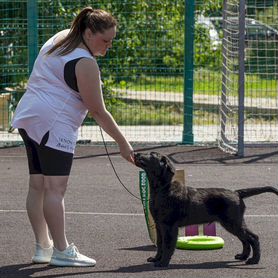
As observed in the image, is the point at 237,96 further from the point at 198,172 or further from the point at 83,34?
the point at 83,34

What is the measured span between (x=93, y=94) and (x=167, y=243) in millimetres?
1199

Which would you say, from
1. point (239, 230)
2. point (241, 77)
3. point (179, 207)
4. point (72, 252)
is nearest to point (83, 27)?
point (179, 207)

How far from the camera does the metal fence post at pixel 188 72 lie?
13781 mm

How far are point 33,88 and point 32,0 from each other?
6.93 meters

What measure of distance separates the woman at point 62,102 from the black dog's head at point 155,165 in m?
0.09

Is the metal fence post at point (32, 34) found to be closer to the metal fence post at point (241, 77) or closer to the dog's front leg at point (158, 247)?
the metal fence post at point (241, 77)

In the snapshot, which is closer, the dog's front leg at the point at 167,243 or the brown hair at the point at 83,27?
the brown hair at the point at 83,27

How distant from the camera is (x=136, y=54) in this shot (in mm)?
14352

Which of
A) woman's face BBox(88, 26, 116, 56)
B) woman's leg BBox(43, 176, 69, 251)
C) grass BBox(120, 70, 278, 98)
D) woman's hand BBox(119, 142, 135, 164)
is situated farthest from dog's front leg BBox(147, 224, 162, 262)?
grass BBox(120, 70, 278, 98)

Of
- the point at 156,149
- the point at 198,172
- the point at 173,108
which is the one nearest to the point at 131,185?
Result: the point at 198,172

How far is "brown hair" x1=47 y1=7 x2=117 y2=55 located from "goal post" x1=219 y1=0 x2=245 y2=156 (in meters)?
6.23

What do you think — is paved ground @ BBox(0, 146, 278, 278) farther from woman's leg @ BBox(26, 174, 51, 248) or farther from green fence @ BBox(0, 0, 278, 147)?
green fence @ BBox(0, 0, 278, 147)

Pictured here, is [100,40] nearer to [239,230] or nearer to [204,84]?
[239,230]

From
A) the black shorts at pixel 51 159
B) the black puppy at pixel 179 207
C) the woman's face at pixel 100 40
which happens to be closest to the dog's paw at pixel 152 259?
the black puppy at pixel 179 207
